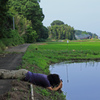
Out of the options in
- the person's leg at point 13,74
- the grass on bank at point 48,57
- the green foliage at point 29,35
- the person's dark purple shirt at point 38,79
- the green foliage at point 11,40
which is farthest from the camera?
the green foliage at point 29,35

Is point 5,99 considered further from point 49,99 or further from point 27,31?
point 27,31

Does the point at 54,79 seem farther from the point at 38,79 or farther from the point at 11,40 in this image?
the point at 11,40

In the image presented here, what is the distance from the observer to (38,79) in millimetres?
5914

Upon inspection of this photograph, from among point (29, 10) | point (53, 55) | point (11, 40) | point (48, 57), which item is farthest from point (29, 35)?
point (48, 57)

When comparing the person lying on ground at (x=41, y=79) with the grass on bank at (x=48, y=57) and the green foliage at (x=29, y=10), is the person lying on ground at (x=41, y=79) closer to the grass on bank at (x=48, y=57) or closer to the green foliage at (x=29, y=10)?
the grass on bank at (x=48, y=57)

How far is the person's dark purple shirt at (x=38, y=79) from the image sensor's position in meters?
5.80

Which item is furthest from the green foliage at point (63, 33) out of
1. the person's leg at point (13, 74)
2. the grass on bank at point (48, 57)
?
the person's leg at point (13, 74)

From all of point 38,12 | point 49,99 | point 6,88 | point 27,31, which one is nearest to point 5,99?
point 6,88

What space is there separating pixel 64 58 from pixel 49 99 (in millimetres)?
12028

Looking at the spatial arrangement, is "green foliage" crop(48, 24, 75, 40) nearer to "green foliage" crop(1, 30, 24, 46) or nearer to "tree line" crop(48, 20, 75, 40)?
"tree line" crop(48, 20, 75, 40)

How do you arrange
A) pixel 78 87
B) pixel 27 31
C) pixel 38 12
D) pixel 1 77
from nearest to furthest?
1. pixel 1 77
2. pixel 78 87
3. pixel 27 31
4. pixel 38 12

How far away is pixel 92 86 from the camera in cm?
799

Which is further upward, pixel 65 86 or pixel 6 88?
pixel 6 88

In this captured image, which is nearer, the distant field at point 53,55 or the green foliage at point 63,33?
the distant field at point 53,55
